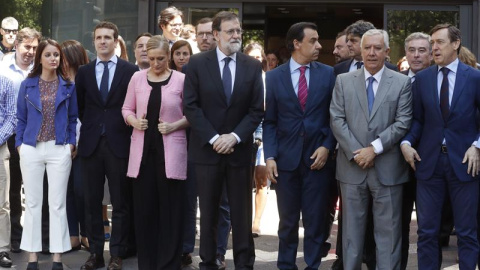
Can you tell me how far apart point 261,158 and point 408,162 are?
2660 mm

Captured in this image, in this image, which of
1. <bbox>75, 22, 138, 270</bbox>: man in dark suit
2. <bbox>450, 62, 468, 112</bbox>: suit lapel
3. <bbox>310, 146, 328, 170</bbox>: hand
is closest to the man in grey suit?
<bbox>310, 146, 328, 170</bbox>: hand

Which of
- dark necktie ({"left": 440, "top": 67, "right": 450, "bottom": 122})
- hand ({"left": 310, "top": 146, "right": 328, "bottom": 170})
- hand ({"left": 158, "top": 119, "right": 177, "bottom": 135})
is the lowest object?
hand ({"left": 310, "top": 146, "right": 328, "bottom": 170})

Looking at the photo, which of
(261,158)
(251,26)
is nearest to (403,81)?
(261,158)

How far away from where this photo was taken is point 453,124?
23.9 feet

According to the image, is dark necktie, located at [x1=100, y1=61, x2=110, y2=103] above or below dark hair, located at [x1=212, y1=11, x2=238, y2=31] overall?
below

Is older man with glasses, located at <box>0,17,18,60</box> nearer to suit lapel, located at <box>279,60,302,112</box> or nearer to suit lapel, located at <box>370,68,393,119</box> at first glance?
suit lapel, located at <box>279,60,302,112</box>

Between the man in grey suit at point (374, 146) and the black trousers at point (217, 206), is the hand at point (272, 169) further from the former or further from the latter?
the man in grey suit at point (374, 146)

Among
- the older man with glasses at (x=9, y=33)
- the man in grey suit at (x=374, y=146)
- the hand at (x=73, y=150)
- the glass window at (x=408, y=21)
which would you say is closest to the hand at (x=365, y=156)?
the man in grey suit at (x=374, y=146)

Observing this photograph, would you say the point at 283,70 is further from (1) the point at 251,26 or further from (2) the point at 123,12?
(1) the point at 251,26

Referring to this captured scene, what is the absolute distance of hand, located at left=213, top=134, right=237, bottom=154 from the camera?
7508mm

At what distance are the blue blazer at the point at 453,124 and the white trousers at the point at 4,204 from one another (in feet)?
13.0

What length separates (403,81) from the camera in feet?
24.5

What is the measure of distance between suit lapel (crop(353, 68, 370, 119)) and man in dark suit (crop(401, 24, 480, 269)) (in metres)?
0.44

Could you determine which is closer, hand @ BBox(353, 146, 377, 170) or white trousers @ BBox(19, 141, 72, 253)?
hand @ BBox(353, 146, 377, 170)
